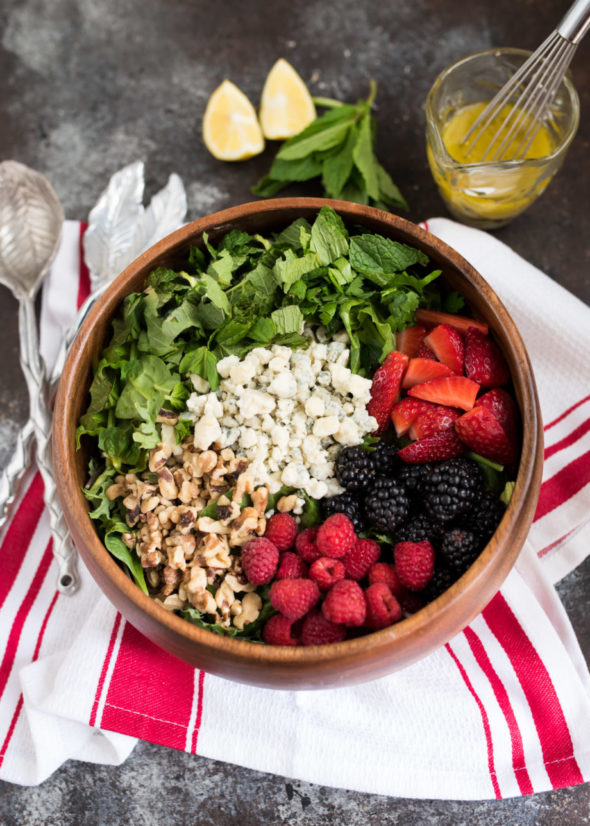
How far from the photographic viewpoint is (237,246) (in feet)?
6.16

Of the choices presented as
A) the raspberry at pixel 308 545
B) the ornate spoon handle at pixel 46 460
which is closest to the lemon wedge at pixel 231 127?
the ornate spoon handle at pixel 46 460

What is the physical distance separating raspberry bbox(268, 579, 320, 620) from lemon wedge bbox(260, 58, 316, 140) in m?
1.38

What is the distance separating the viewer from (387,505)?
165 centimetres

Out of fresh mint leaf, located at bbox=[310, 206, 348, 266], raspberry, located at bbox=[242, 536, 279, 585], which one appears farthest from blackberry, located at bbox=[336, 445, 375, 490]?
fresh mint leaf, located at bbox=[310, 206, 348, 266]

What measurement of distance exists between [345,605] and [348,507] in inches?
8.8

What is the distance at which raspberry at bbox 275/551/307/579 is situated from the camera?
1645mm

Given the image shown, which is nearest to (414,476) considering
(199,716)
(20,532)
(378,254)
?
(378,254)

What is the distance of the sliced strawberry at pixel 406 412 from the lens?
68.7 inches

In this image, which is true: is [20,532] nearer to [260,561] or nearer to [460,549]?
[260,561]

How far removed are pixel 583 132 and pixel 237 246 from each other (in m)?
1.21

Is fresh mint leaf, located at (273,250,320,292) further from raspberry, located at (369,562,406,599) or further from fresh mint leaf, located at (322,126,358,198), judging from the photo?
raspberry, located at (369,562,406,599)

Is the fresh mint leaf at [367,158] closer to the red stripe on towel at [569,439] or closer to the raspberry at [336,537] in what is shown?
the red stripe on towel at [569,439]

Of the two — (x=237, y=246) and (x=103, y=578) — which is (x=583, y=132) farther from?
(x=103, y=578)

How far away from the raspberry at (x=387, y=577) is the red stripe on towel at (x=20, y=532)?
96 cm
